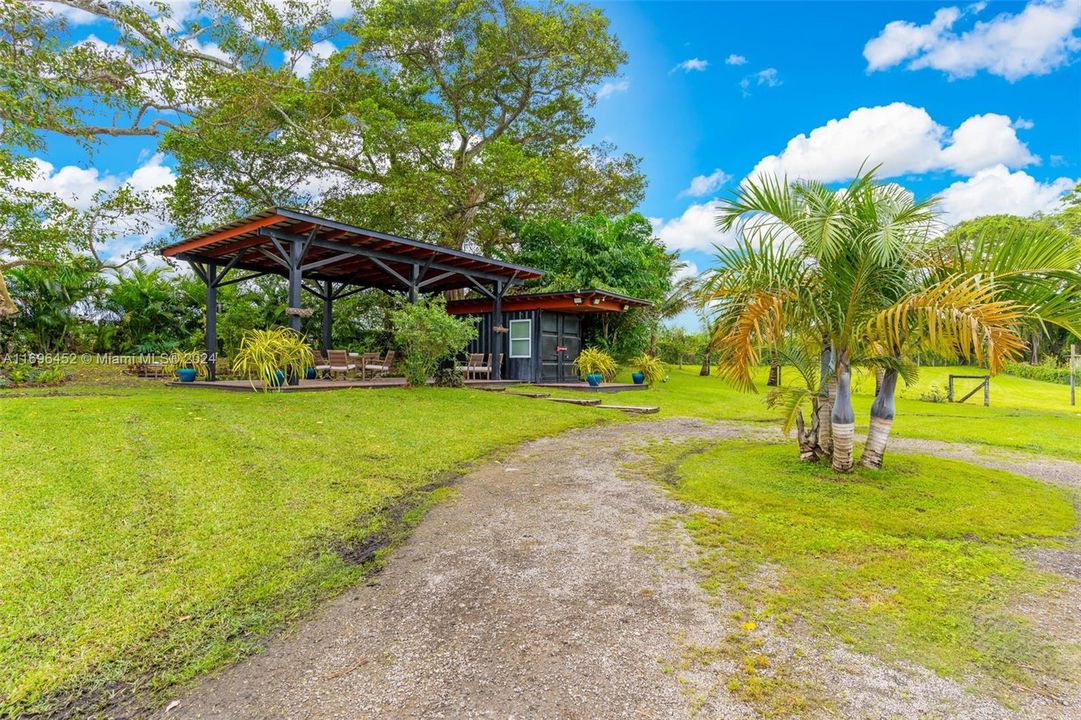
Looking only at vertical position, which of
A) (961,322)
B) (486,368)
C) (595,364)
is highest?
(961,322)

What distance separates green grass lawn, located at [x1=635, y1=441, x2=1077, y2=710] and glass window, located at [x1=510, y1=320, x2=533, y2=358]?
9.99 meters

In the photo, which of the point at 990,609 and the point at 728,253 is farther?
the point at 728,253

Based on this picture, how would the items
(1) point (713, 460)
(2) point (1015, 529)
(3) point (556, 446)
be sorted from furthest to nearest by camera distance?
(3) point (556, 446), (1) point (713, 460), (2) point (1015, 529)

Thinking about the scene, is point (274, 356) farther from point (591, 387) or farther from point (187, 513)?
Result: point (591, 387)

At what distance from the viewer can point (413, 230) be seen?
18125 mm

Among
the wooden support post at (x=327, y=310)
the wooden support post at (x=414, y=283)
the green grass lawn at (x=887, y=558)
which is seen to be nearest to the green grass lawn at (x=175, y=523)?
the green grass lawn at (x=887, y=558)

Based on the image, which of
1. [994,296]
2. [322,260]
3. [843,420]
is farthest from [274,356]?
[994,296]

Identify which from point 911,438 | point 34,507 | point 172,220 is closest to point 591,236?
point 911,438

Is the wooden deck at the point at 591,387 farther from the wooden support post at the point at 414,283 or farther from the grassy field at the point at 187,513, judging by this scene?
the grassy field at the point at 187,513

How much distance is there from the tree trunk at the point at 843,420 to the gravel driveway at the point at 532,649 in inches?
94.0

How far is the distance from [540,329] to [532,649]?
1317 centimetres

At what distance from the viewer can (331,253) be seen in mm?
11812

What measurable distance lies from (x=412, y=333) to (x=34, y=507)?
267 inches

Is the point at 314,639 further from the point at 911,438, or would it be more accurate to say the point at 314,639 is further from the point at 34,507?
the point at 911,438
